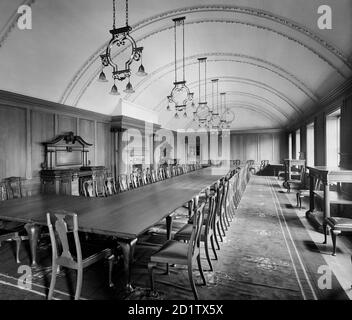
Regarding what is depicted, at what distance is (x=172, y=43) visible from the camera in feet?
22.2

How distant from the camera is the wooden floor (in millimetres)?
2482

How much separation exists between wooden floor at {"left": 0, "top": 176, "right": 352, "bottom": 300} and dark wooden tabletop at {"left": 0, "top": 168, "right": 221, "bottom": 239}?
756 mm

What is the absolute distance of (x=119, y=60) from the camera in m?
7.20

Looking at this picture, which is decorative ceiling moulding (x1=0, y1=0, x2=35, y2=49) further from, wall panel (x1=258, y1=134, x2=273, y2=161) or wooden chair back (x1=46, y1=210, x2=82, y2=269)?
wall panel (x1=258, y1=134, x2=273, y2=161)

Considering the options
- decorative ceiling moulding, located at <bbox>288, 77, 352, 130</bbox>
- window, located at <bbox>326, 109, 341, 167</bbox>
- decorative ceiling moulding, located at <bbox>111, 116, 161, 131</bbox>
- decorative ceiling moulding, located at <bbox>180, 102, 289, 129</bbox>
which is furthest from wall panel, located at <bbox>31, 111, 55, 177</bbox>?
decorative ceiling moulding, located at <bbox>180, 102, 289, 129</bbox>

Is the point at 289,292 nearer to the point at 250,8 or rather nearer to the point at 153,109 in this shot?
the point at 250,8

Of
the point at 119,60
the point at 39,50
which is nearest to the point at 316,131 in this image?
the point at 119,60

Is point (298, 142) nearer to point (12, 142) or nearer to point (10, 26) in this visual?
point (12, 142)

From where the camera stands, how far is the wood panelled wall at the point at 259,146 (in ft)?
54.2

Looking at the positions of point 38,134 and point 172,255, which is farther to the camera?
point 38,134

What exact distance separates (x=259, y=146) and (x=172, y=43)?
1217 cm

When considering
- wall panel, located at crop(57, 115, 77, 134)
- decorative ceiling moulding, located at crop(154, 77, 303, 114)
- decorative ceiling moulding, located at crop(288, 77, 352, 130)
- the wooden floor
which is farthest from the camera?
decorative ceiling moulding, located at crop(154, 77, 303, 114)

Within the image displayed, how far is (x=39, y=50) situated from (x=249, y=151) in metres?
14.7

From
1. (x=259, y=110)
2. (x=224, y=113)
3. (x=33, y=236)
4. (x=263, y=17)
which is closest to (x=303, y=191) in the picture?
(x=263, y=17)
